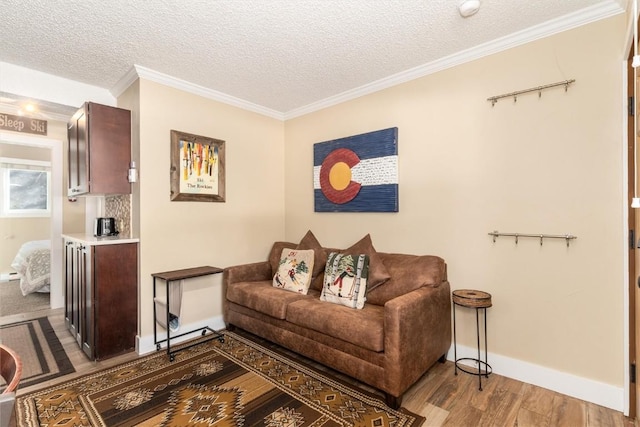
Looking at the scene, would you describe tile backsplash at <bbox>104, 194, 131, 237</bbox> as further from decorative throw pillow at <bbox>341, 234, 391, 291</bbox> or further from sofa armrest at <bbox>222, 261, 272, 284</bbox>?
decorative throw pillow at <bbox>341, 234, 391, 291</bbox>

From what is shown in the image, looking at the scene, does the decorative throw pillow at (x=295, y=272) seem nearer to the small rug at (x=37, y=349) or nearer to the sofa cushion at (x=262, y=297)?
the sofa cushion at (x=262, y=297)

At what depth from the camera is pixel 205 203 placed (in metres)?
3.27

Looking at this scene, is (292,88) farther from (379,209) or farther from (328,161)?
(379,209)

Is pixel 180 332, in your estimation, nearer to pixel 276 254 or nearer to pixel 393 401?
pixel 276 254

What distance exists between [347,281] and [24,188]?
672 cm

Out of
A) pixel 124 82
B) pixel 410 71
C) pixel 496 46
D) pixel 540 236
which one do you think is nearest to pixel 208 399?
pixel 540 236

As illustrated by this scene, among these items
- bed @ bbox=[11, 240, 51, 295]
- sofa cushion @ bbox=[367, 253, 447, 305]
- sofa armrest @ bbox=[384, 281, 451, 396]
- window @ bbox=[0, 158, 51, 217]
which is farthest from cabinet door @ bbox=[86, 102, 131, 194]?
window @ bbox=[0, 158, 51, 217]

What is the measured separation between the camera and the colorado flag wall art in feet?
9.77

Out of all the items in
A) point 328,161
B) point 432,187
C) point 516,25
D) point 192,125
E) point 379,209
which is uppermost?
point 516,25

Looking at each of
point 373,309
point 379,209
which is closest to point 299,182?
point 379,209

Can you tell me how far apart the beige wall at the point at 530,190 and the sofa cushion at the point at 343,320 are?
91 cm

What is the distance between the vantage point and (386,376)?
1.93 m

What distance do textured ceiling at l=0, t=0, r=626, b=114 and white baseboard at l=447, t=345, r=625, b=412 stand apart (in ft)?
8.02

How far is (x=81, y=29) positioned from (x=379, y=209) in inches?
110
